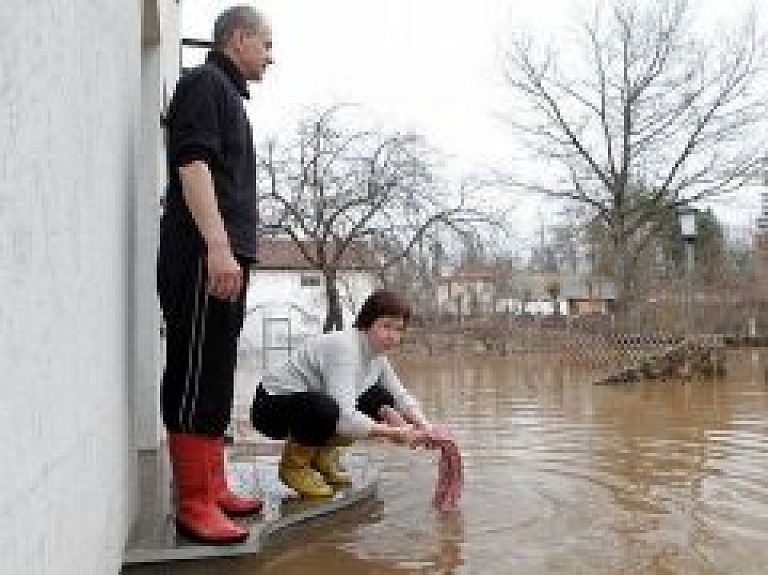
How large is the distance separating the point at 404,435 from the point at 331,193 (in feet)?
87.9

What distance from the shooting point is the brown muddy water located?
319cm

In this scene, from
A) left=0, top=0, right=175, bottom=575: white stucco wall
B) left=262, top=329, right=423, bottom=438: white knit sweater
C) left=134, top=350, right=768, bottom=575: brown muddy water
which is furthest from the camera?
left=262, top=329, right=423, bottom=438: white knit sweater

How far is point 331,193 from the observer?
99.1 feet

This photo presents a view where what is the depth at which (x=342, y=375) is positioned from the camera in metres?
3.77

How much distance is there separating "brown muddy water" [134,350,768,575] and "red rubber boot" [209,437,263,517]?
17 cm

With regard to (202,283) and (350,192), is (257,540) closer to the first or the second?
(202,283)

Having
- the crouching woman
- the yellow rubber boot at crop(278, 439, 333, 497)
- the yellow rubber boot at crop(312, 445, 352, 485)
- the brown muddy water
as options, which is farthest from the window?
the yellow rubber boot at crop(278, 439, 333, 497)

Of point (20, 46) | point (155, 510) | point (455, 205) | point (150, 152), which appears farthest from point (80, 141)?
point (455, 205)

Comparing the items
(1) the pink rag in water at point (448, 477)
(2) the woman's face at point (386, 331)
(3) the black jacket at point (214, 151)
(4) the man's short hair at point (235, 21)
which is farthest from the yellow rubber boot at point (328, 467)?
(4) the man's short hair at point (235, 21)

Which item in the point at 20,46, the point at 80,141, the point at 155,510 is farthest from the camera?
the point at 155,510

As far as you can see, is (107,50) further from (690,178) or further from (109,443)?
(690,178)

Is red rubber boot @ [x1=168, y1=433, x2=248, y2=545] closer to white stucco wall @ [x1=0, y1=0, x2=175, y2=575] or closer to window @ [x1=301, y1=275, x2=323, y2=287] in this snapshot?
white stucco wall @ [x1=0, y1=0, x2=175, y2=575]

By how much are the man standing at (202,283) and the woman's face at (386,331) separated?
0.74 metres

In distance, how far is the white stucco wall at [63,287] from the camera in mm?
1500
